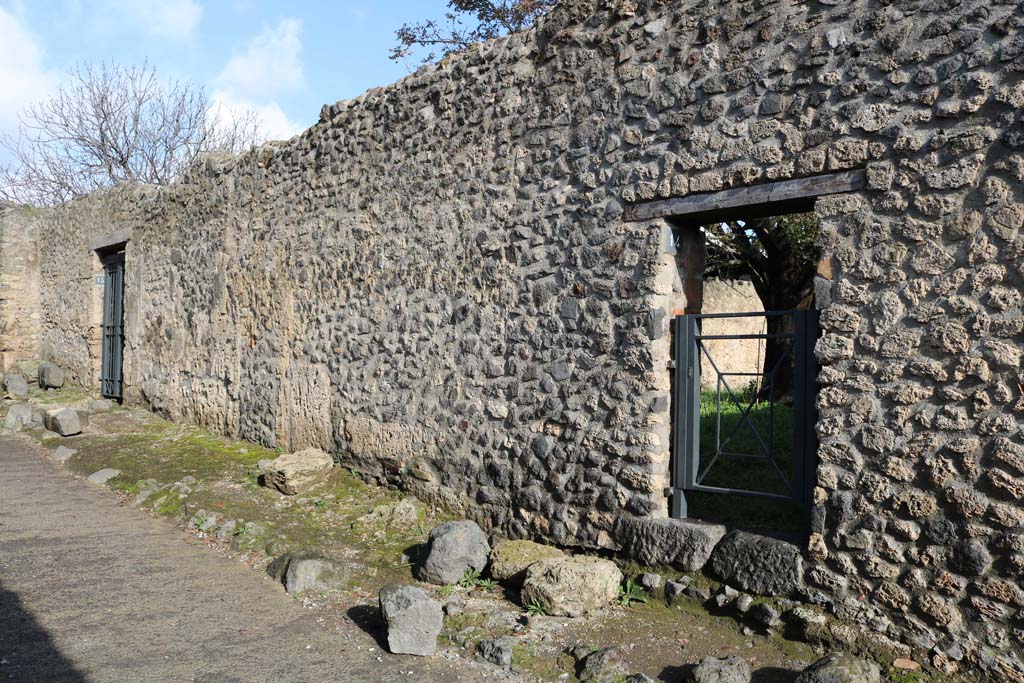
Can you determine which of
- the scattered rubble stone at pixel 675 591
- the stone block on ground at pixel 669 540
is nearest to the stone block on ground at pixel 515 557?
the stone block on ground at pixel 669 540

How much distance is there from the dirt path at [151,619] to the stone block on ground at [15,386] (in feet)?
19.3

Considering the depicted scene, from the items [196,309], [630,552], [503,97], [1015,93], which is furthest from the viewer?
[196,309]

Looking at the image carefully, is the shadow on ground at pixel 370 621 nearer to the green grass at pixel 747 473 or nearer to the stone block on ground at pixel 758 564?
the stone block on ground at pixel 758 564

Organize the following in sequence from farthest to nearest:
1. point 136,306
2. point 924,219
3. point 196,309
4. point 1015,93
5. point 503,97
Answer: point 136,306, point 196,309, point 503,97, point 924,219, point 1015,93

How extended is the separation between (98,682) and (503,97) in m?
4.16

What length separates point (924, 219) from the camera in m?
3.73

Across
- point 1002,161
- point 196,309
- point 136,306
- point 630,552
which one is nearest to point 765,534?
point 630,552

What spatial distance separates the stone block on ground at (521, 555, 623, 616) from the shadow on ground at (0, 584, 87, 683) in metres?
2.26

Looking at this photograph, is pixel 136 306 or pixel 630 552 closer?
pixel 630 552

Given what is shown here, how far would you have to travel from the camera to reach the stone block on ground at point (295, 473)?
657 centimetres

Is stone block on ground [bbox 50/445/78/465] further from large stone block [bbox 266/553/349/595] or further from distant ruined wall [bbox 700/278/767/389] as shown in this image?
distant ruined wall [bbox 700/278/767/389]

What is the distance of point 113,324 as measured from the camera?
11.0 m

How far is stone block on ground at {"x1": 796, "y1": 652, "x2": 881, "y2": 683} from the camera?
11.0 feet

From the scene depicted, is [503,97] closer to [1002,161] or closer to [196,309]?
[1002,161]
